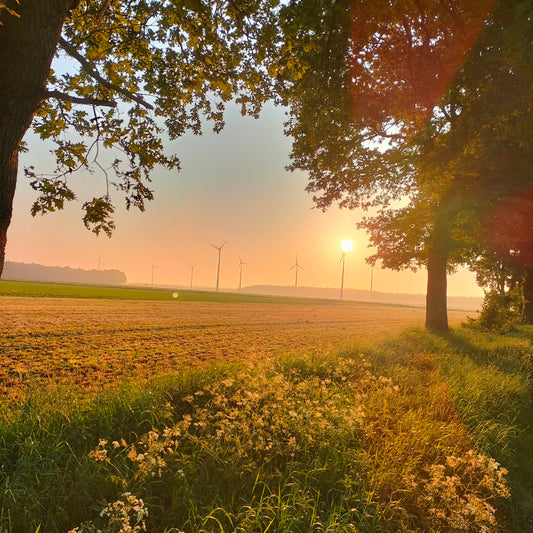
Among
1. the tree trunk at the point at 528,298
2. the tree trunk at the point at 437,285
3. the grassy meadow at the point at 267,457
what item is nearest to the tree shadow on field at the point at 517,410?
the grassy meadow at the point at 267,457

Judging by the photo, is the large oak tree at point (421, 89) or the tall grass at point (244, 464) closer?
the tall grass at point (244, 464)

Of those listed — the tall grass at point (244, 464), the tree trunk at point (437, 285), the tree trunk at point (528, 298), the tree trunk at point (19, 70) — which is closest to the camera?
the tall grass at point (244, 464)

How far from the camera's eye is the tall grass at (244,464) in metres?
3.37

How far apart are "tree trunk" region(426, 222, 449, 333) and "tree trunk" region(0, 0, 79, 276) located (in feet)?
62.1

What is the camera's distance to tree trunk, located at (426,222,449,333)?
19.5 meters

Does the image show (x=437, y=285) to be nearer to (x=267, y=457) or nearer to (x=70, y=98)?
(x=267, y=457)

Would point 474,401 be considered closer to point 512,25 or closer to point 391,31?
point 512,25

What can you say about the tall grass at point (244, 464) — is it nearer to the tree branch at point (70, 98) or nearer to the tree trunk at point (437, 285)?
the tree branch at point (70, 98)

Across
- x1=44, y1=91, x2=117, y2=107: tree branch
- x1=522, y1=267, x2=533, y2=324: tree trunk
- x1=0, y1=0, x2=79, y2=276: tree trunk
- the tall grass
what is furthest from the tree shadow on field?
x1=522, y1=267, x2=533, y2=324: tree trunk

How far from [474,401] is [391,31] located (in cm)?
916

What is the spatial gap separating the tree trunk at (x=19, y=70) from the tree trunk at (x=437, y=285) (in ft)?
62.1

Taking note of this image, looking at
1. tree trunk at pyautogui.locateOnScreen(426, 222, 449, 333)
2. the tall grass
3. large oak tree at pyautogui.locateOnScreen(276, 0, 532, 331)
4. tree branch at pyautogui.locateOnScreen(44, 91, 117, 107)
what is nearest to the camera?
the tall grass

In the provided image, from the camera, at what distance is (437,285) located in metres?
20.0

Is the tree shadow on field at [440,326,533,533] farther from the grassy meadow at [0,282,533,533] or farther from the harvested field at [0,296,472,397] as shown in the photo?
the harvested field at [0,296,472,397]
